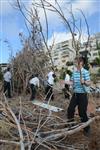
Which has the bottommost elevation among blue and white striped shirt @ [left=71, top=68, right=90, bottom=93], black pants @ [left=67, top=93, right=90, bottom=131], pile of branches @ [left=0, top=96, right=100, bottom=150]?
pile of branches @ [left=0, top=96, right=100, bottom=150]

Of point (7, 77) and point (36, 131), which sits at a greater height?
point (7, 77)

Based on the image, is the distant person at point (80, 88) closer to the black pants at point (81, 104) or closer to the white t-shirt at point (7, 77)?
the black pants at point (81, 104)

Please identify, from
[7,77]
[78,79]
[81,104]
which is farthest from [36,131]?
[7,77]

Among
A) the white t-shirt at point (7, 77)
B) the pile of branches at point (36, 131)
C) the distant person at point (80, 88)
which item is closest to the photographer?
the pile of branches at point (36, 131)

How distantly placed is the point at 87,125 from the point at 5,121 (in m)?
1.59

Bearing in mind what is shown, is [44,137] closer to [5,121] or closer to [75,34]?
[5,121]

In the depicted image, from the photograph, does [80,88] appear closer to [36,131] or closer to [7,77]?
[36,131]

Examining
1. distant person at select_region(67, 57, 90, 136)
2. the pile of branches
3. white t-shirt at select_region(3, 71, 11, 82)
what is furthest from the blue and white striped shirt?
white t-shirt at select_region(3, 71, 11, 82)

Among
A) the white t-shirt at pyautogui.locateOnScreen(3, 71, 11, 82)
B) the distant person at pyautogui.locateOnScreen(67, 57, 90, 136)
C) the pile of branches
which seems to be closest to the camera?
the pile of branches

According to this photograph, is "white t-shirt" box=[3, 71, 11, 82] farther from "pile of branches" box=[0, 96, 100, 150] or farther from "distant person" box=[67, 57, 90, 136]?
"distant person" box=[67, 57, 90, 136]

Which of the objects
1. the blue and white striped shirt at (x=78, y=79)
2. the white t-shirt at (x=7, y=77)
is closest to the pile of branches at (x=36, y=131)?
the blue and white striped shirt at (x=78, y=79)

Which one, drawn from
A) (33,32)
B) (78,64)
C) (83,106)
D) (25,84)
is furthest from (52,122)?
(25,84)

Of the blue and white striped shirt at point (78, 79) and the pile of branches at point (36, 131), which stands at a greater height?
the blue and white striped shirt at point (78, 79)

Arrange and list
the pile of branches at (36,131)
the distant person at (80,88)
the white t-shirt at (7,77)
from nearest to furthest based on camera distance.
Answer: the pile of branches at (36,131) < the distant person at (80,88) < the white t-shirt at (7,77)
